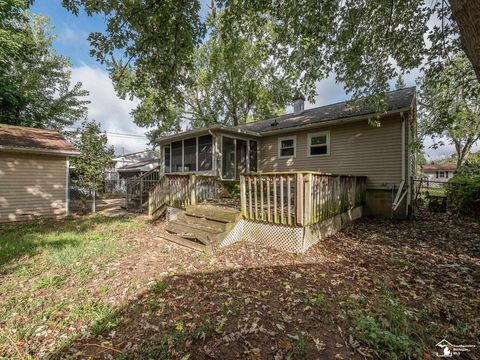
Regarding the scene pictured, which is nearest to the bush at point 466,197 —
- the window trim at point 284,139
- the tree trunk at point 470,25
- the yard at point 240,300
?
the yard at point 240,300

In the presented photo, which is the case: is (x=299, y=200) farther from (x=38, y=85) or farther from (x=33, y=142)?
(x=38, y=85)

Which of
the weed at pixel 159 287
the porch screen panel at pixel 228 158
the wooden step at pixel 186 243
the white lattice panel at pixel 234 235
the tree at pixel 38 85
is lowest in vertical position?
the weed at pixel 159 287

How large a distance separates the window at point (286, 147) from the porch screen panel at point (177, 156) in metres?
5.24

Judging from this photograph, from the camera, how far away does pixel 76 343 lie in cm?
261

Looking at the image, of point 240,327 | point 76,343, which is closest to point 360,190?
point 240,327

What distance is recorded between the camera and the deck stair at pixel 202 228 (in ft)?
16.8

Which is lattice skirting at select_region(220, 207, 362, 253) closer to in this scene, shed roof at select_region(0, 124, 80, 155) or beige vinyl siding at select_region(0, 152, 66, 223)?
shed roof at select_region(0, 124, 80, 155)

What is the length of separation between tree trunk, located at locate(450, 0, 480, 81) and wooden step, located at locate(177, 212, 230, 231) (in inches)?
182

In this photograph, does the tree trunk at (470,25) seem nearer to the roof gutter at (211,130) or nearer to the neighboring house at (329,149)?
the neighboring house at (329,149)

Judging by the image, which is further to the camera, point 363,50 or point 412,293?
point 363,50

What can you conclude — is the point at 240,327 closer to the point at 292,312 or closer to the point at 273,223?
the point at 292,312

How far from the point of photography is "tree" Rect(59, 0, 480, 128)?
4715 millimetres

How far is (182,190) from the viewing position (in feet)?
24.8

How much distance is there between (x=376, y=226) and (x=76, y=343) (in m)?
7.63
